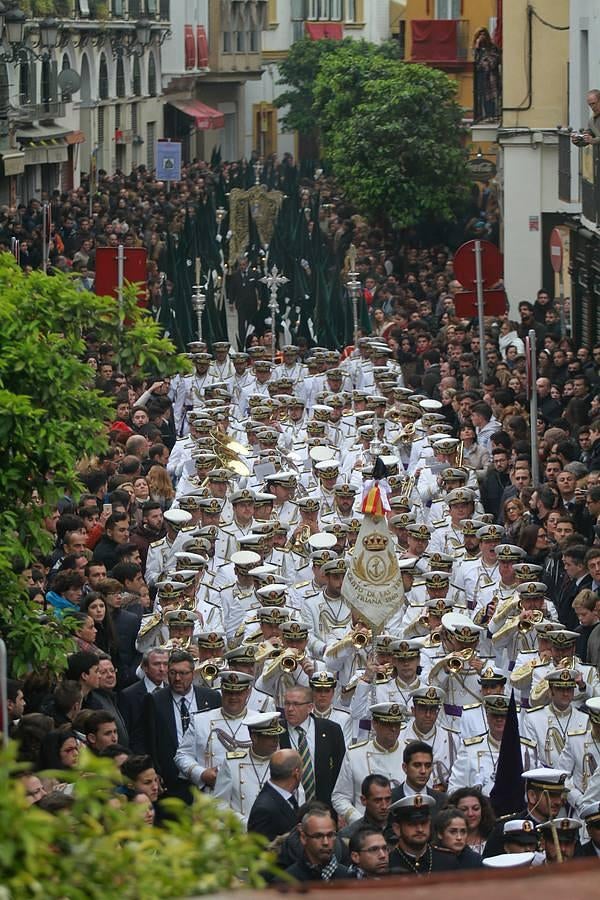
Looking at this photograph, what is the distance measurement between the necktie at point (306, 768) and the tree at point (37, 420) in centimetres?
143

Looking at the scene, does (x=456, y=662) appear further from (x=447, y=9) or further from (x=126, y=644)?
(x=447, y=9)

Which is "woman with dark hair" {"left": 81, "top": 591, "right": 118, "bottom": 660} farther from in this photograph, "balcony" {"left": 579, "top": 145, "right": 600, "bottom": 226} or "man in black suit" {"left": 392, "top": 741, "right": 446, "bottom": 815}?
"balcony" {"left": 579, "top": 145, "right": 600, "bottom": 226}

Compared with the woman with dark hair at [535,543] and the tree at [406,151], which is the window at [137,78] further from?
the woman with dark hair at [535,543]

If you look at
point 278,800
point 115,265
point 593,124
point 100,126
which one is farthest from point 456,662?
point 100,126

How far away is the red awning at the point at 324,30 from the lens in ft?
268

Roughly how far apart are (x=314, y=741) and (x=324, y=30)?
73.5 m

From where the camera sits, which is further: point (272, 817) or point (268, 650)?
point (268, 650)

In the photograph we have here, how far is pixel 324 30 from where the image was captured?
270ft

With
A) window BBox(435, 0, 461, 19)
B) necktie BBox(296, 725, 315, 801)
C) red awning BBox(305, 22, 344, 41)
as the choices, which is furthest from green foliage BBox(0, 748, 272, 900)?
red awning BBox(305, 22, 344, 41)

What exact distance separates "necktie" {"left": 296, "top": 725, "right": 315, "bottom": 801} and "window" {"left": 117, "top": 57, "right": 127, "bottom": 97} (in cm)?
5075

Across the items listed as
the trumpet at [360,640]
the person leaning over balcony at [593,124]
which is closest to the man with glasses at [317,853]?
the trumpet at [360,640]

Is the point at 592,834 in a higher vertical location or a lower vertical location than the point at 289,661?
lower

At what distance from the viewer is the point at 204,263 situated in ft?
100

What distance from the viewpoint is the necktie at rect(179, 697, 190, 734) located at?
1145 centimetres
